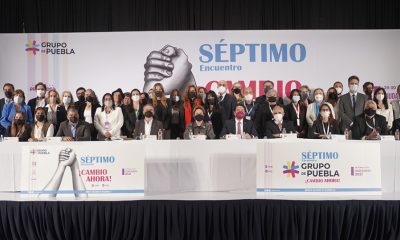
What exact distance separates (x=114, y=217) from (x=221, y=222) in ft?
2.32

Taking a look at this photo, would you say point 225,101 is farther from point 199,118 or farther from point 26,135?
point 26,135

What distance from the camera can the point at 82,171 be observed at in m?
3.18

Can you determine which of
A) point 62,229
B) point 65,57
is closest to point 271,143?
point 62,229

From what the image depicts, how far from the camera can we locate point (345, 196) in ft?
10.3

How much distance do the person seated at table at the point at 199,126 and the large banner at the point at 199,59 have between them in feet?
1.82

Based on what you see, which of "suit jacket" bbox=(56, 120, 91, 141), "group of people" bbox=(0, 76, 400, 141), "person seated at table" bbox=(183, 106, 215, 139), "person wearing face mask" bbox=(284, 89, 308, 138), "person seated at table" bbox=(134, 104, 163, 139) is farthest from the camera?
"person wearing face mask" bbox=(284, 89, 308, 138)

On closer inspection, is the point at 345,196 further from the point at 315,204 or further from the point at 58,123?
the point at 58,123

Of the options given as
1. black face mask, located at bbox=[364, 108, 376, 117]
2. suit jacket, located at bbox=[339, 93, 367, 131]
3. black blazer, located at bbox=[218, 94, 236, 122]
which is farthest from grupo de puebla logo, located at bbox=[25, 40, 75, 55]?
black face mask, located at bbox=[364, 108, 376, 117]

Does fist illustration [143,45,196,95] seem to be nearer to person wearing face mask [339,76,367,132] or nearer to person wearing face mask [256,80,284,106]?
person wearing face mask [256,80,284,106]

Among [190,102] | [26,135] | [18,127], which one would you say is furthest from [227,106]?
[18,127]

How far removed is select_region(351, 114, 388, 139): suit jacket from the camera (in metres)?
5.83

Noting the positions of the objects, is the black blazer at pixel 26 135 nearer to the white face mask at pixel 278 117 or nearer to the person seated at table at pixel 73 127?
the person seated at table at pixel 73 127

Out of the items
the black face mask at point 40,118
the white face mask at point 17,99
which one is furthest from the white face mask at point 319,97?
the white face mask at point 17,99

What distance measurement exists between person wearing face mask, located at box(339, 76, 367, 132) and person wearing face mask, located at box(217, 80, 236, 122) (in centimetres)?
144
